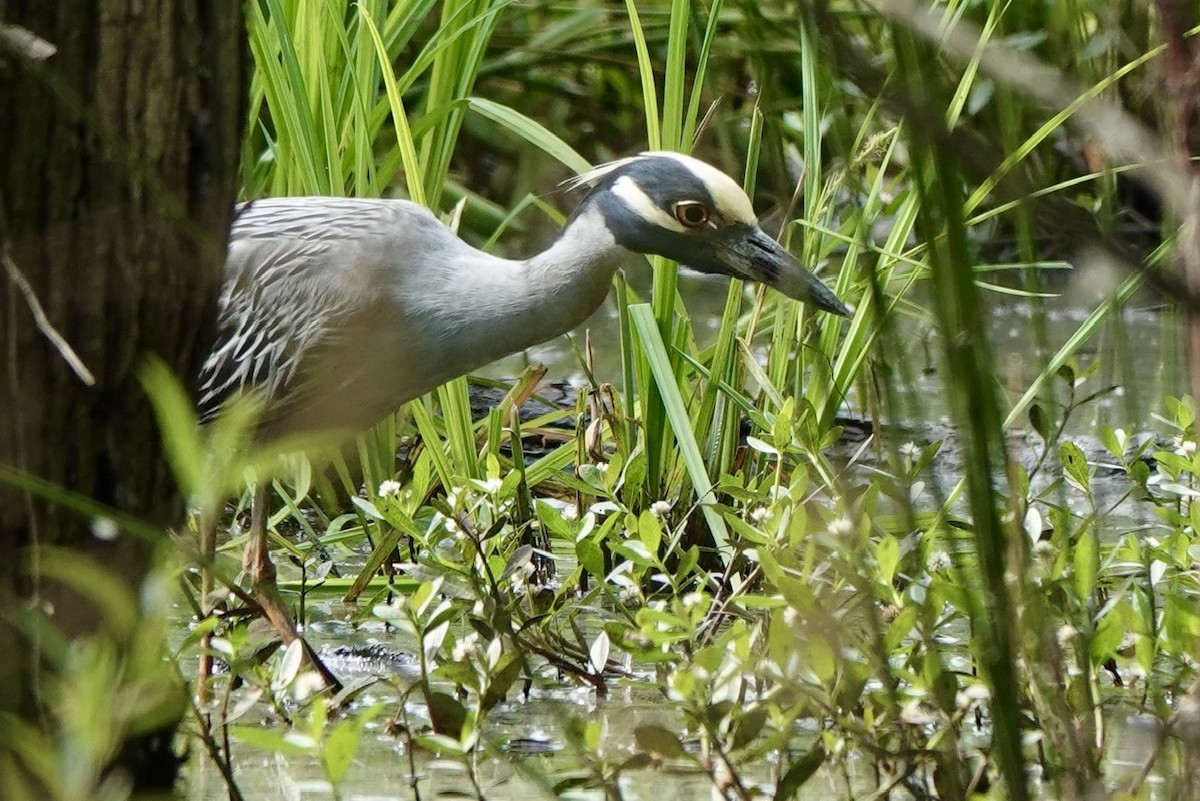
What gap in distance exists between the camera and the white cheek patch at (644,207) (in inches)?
105

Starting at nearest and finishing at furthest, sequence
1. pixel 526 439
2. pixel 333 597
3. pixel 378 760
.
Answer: pixel 378 760
pixel 333 597
pixel 526 439

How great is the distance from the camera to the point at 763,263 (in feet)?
8.69

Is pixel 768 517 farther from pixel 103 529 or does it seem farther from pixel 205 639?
pixel 103 529

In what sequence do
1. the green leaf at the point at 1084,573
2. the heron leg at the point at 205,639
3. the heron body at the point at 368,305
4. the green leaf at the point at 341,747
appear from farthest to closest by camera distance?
the heron body at the point at 368,305
the heron leg at the point at 205,639
the green leaf at the point at 1084,573
the green leaf at the point at 341,747

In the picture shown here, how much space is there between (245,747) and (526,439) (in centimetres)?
125

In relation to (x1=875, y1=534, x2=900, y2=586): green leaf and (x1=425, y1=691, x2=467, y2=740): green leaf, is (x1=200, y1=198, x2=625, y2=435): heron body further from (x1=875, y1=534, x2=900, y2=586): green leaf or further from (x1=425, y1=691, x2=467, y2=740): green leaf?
(x1=875, y1=534, x2=900, y2=586): green leaf

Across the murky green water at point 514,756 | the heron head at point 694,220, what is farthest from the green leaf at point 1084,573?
the heron head at point 694,220

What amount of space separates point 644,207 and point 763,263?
0.69 feet

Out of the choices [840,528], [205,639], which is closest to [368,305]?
[205,639]

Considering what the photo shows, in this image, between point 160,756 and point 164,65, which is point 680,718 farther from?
point 164,65

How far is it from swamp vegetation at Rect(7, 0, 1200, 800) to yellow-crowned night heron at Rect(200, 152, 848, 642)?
10 cm

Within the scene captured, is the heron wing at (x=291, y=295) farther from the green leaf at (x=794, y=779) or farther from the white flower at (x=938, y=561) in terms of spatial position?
the green leaf at (x=794, y=779)

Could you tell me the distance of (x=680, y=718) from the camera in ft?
6.90

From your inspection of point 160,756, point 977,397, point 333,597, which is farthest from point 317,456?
point 977,397
